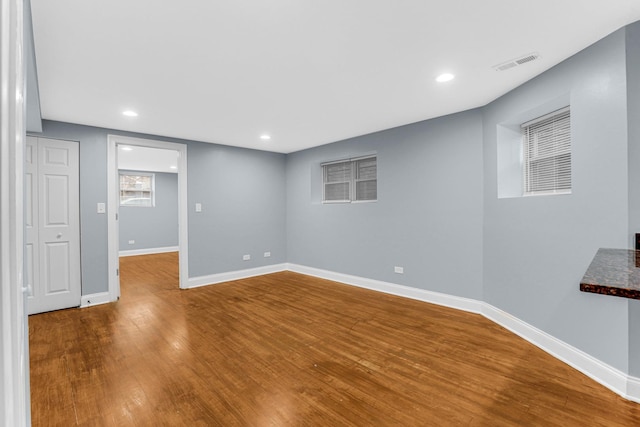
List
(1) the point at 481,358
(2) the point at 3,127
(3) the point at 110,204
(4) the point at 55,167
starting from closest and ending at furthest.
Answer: (2) the point at 3,127
(1) the point at 481,358
(4) the point at 55,167
(3) the point at 110,204

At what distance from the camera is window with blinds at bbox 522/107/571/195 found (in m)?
2.63

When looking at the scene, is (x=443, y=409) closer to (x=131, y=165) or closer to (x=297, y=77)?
(x=297, y=77)

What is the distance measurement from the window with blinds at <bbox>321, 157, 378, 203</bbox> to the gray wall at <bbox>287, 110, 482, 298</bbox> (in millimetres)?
213

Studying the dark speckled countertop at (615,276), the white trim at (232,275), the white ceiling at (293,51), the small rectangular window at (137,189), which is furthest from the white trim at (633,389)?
the small rectangular window at (137,189)

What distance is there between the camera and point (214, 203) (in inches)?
199

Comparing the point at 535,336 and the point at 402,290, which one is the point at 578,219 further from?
the point at 402,290

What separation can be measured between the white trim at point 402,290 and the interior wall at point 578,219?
51 centimetres

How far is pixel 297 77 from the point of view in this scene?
2.63 m

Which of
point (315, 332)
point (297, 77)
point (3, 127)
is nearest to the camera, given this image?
point (3, 127)

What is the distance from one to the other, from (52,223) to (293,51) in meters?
3.77

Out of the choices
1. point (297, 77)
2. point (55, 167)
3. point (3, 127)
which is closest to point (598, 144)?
point (297, 77)

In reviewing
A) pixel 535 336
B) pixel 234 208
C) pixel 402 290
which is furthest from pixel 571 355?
pixel 234 208

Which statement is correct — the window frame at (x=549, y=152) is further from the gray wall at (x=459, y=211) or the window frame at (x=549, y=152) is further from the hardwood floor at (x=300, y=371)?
the hardwood floor at (x=300, y=371)

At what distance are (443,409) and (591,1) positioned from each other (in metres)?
2.59
